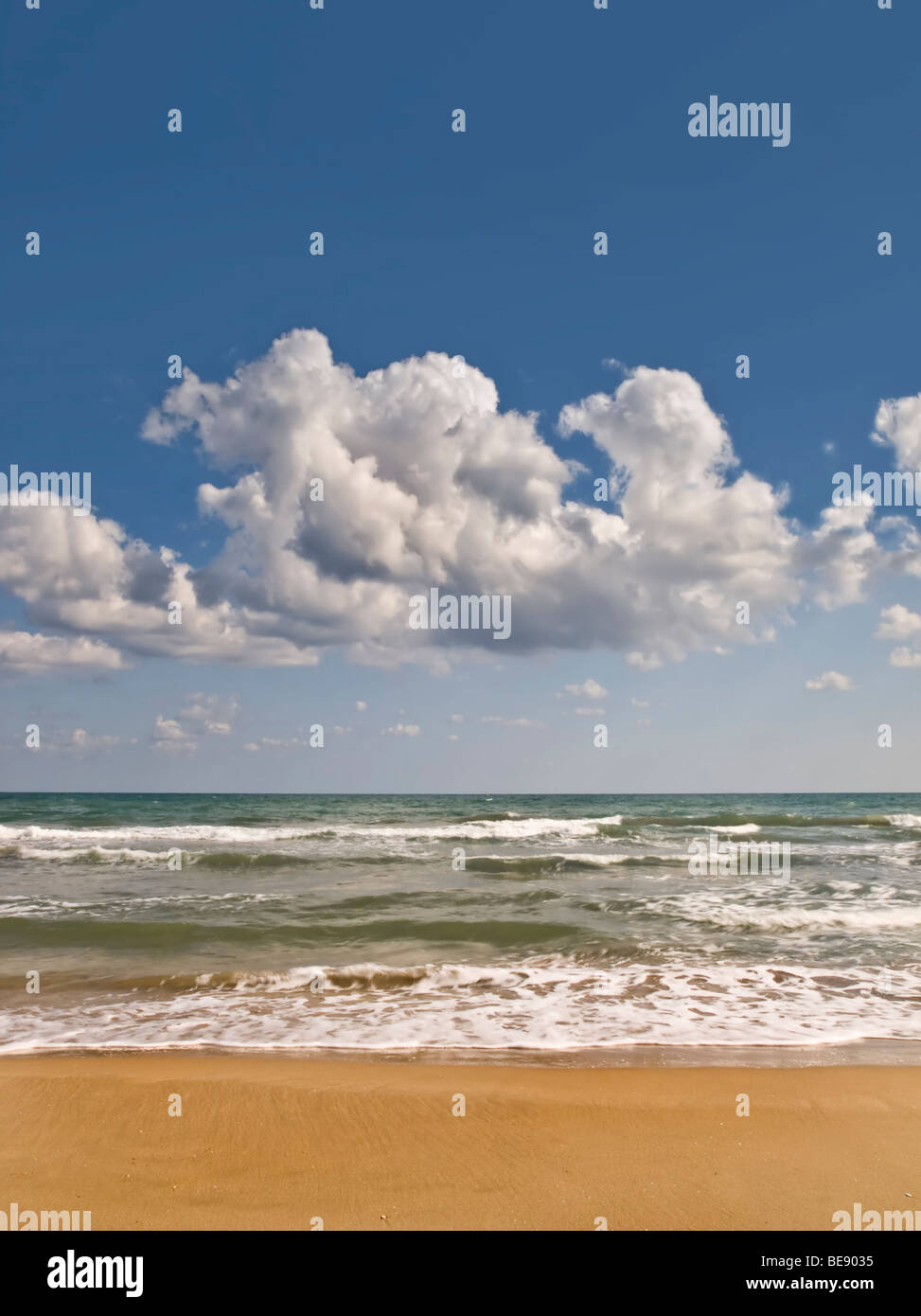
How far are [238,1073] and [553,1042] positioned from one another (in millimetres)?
2622

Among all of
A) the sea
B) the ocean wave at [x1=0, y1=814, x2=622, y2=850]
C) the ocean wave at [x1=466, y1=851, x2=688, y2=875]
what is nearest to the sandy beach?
the sea

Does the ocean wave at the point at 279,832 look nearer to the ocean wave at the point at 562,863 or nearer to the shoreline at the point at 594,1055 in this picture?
the ocean wave at the point at 562,863

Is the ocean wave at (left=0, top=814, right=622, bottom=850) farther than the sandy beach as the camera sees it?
Yes

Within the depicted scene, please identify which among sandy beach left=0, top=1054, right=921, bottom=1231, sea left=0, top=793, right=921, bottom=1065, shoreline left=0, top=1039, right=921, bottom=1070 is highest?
sandy beach left=0, top=1054, right=921, bottom=1231

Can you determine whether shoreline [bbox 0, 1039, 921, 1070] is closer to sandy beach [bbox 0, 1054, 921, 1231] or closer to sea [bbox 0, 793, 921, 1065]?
sea [bbox 0, 793, 921, 1065]

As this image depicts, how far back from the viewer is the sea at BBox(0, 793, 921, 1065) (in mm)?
6648

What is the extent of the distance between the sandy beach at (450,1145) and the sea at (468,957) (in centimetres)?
71

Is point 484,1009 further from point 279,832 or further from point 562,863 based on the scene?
point 279,832

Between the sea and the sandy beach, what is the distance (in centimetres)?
71

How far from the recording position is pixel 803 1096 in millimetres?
5172

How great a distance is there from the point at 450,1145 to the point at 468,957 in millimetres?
5481
